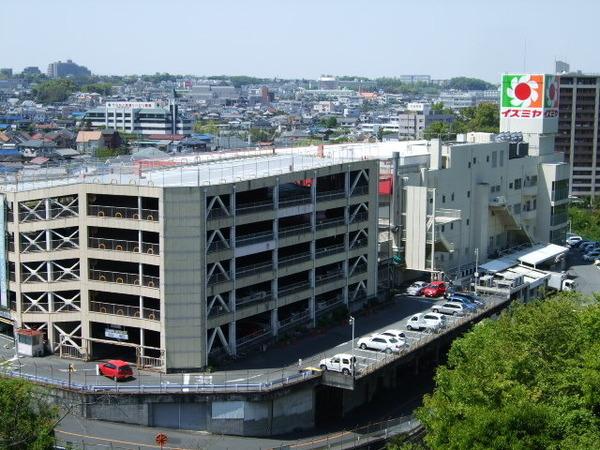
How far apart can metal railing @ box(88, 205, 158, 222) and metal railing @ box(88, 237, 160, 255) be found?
990 mm

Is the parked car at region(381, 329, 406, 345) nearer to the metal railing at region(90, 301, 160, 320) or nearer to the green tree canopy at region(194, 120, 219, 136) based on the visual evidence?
the metal railing at region(90, 301, 160, 320)

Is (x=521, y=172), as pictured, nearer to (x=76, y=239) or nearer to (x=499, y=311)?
(x=499, y=311)

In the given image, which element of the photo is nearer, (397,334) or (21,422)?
(21,422)

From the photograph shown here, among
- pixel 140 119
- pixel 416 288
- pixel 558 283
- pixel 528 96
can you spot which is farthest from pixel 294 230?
pixel 140 119

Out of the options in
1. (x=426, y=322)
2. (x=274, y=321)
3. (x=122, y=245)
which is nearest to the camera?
(x=122, y=245)

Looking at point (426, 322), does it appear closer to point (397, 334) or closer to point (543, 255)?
point (397, 334)

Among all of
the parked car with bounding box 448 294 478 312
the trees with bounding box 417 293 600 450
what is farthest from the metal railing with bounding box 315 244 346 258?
the trees with bounding box 417 293 600 450

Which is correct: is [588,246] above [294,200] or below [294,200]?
below

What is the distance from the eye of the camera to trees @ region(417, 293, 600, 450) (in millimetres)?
26672

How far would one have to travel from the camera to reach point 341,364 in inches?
1513

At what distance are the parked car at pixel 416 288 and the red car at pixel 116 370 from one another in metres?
19.2

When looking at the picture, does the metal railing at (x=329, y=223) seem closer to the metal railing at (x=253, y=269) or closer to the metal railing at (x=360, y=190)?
the metal railing at (x=360, y=190)

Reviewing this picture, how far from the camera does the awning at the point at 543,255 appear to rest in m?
59.5

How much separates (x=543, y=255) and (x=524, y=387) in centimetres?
3233
